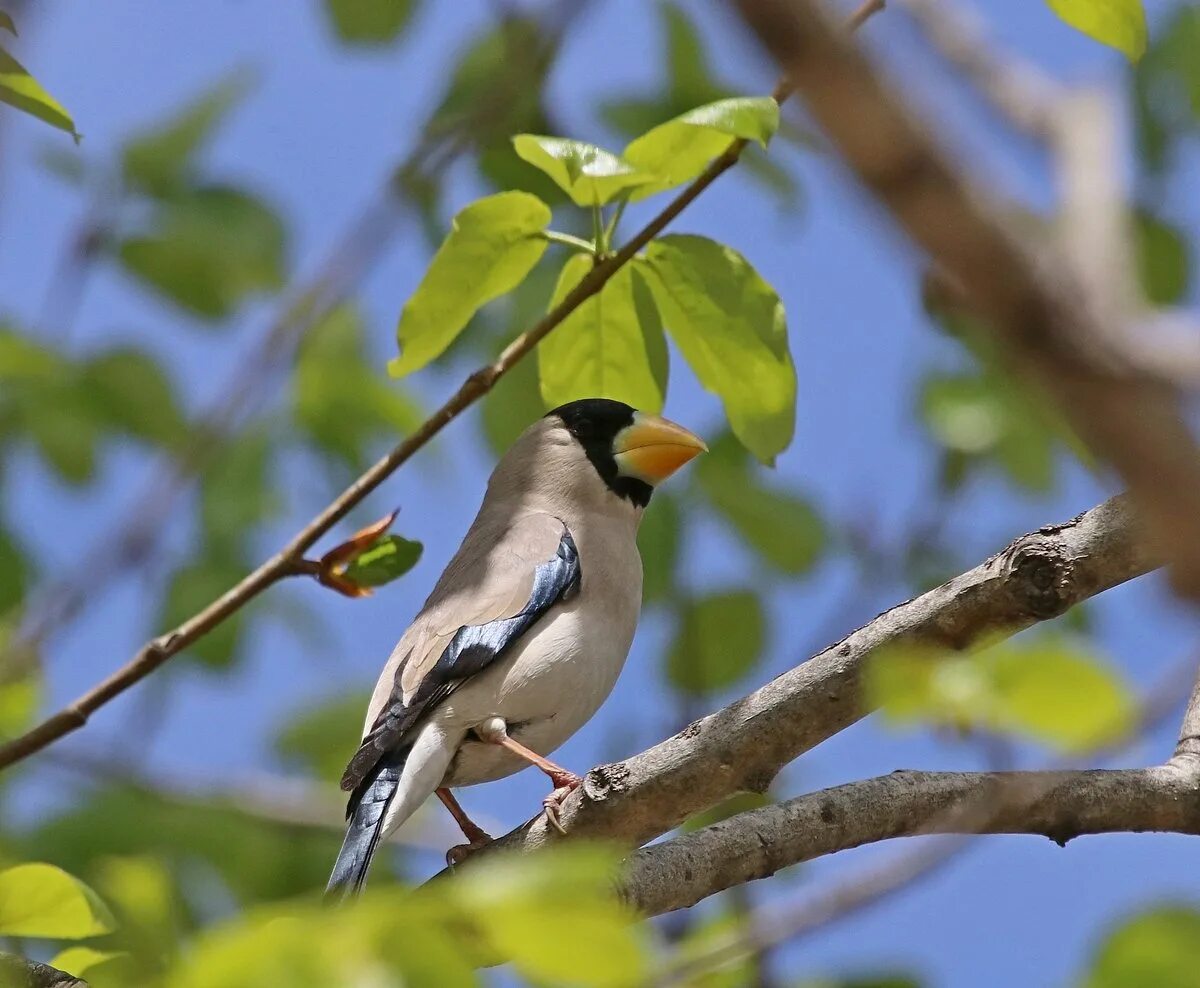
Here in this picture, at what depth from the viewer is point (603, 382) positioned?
4.07m

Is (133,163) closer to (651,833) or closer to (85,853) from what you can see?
(85,853)

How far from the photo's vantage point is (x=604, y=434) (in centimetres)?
647

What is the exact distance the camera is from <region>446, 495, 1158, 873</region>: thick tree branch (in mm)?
3406

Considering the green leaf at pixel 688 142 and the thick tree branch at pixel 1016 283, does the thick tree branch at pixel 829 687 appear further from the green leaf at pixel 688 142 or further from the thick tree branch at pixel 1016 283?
the thick tree branch at pixel 1016 283

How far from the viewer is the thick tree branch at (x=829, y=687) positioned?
3406 millimetres

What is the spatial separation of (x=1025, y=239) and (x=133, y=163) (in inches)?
200

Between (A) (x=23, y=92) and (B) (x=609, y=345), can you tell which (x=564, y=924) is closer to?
(A) (x=23, y=92)

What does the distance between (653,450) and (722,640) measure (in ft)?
2.71

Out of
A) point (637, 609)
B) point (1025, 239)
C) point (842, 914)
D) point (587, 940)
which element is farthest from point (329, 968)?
point (637, 609)

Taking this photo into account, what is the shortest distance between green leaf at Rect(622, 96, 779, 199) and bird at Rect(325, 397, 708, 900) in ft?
4.35

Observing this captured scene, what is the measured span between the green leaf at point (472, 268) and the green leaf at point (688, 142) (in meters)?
0.37

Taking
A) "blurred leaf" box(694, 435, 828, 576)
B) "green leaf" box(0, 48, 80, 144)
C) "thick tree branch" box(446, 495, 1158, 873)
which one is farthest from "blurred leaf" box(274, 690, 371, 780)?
"green leaf" box(0, 48, 80, 144)

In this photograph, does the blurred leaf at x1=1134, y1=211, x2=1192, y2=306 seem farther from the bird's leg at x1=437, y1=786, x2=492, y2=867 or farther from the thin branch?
the bird's leg at x1=437, y1=786, x2=492, y2=867

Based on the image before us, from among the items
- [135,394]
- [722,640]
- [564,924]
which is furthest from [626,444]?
[564,924]
